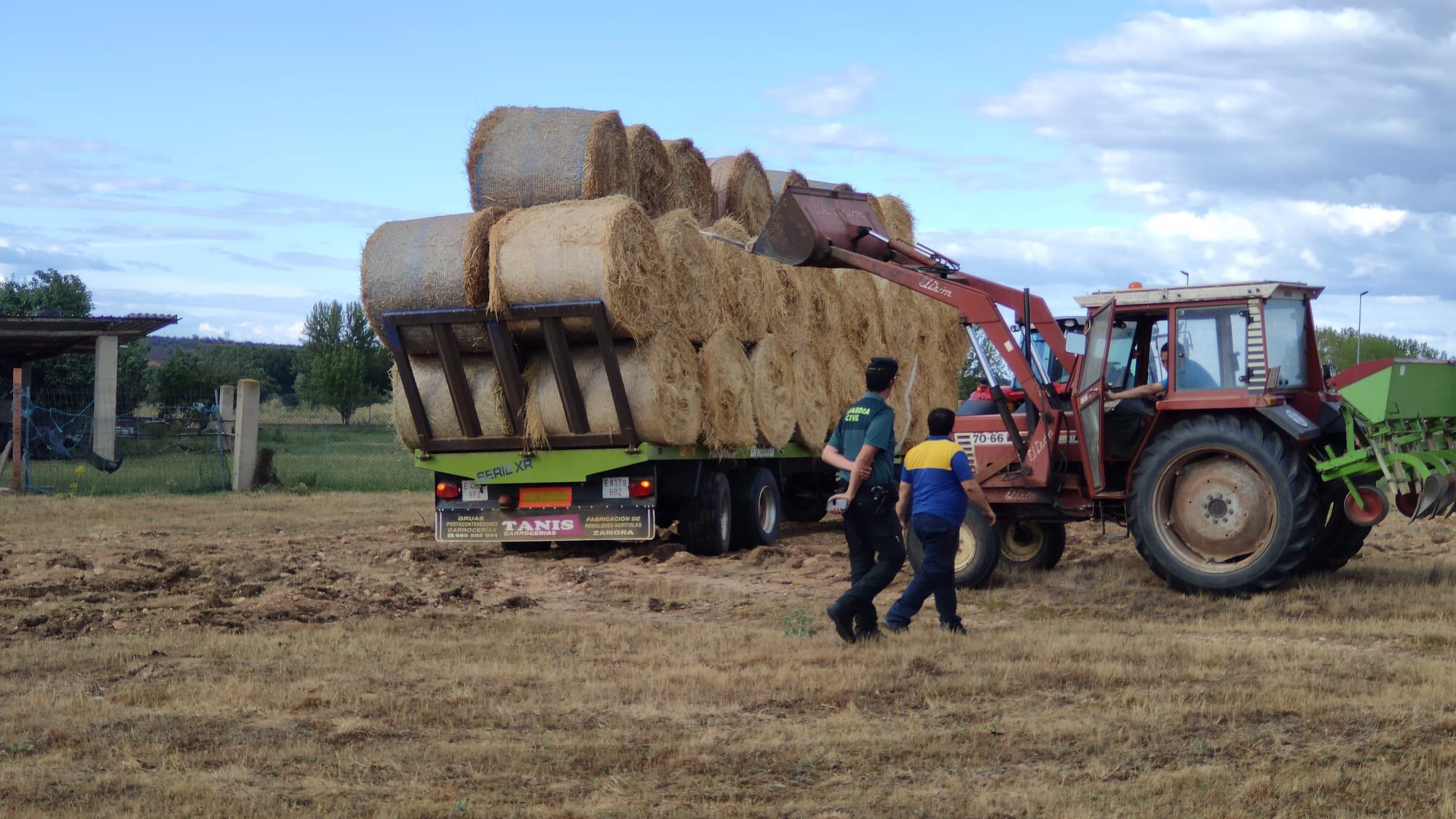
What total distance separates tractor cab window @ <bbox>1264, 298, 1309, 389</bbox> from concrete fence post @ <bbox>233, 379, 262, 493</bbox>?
573 inches

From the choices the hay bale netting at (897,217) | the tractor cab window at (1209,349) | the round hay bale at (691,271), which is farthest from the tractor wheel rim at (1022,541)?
the hay bale netting at (897,217)

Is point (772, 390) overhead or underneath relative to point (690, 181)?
underneath

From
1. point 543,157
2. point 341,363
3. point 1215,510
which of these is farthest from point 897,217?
point 341,363

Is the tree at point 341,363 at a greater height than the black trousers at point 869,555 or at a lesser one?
greater

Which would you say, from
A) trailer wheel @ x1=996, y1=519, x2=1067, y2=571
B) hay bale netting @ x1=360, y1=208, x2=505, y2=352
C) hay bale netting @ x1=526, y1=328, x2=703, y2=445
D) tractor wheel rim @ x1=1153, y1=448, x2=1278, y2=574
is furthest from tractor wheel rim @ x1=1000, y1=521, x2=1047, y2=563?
hay bale netting @ x1=360, y1=208, x2=505, y2=352

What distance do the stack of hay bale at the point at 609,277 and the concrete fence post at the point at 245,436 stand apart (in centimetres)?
845

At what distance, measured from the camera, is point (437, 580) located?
38.2ft

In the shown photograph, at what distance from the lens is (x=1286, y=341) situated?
1022cm

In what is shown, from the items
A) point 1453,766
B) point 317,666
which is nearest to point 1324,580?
point 1453,766

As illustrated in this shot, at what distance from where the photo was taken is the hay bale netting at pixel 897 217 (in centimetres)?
1722

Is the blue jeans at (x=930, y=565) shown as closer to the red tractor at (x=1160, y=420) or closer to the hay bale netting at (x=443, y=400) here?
the red tractor at (x=1160, y=420)

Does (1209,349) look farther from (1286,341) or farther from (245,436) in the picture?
(245,436)

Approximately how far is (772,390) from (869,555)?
248 inches

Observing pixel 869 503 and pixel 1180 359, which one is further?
pixel 1180 359
